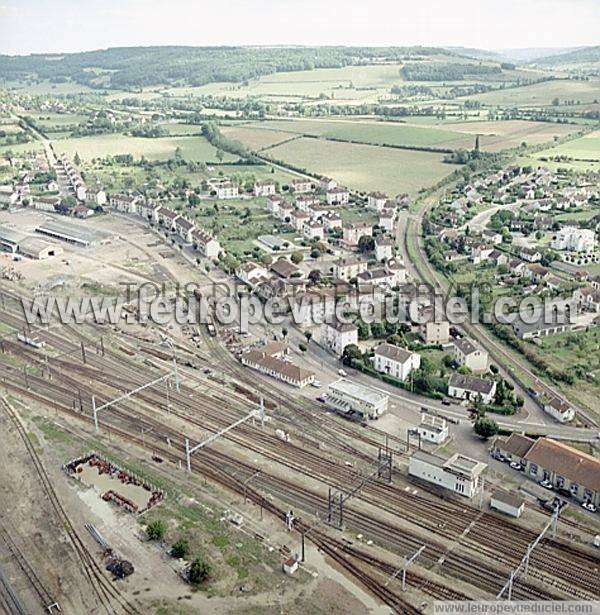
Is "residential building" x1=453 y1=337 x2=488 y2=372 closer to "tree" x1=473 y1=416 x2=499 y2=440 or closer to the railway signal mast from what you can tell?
"tree" x1=473 y1=416 x2=499 y2=440

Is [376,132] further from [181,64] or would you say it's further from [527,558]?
[181,64]

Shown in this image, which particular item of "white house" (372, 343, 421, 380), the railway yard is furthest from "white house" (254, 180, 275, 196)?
"white house" (372, 343, 421, 380)

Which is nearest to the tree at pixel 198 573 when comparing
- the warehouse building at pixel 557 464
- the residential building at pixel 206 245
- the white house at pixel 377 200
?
the warehouse building at pixel 557 464

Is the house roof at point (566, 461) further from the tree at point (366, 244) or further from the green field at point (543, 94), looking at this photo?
the green field at point (543, 94)

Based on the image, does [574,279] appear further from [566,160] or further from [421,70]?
[421,70]

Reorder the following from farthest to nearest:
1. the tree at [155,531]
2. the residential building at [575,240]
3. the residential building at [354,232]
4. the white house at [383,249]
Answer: the residential building at [354,232]
the residential building at [575,240]
the white house at [383,249]
the tree at [155,531]

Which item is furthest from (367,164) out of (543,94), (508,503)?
(543,94)
